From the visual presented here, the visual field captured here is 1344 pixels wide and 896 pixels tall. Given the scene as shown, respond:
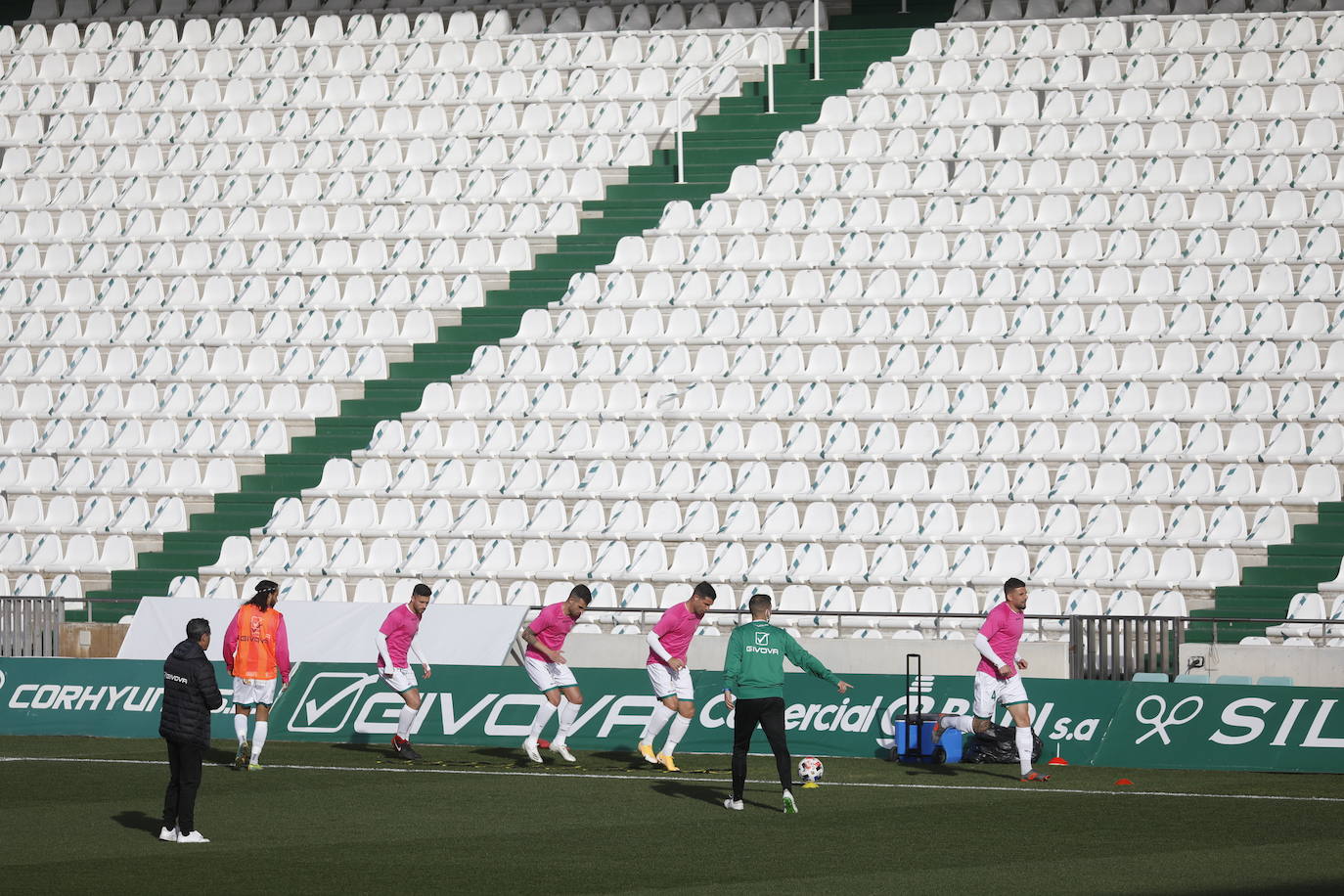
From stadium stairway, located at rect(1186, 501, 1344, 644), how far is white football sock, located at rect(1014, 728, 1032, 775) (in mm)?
4452

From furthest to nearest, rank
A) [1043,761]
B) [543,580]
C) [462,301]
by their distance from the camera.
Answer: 1. [462,301]
2. [543,580]
3. [1043,761]

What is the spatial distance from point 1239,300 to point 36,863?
16502mm

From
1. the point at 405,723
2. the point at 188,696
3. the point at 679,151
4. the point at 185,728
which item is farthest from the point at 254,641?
the point at 679,151

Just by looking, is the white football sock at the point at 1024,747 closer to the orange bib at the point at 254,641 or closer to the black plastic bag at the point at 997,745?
the black plastic bag at the point at 997,745

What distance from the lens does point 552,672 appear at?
17.9 meters

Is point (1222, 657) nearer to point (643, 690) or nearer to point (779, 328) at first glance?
point (643, 690)

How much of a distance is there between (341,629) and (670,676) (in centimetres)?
574

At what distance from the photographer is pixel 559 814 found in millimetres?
14164

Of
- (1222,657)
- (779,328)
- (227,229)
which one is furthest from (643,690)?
(227,229)

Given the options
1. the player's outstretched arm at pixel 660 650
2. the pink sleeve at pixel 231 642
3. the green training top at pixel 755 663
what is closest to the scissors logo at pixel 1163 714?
the player's outstretched arm at pixel 660 650

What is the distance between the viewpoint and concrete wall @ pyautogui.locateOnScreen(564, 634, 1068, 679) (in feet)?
63.6

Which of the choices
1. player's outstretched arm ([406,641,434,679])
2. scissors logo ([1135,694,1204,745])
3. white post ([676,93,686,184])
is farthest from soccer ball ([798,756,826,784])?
white post ([676,93,686,184])

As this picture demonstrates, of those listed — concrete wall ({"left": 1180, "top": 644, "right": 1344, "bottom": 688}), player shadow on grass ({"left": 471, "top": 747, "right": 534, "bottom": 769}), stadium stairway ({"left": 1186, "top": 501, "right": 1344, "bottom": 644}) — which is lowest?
player shadow on grass ({"left": 471, "top": 747, "right": 534, "bottom": 769})

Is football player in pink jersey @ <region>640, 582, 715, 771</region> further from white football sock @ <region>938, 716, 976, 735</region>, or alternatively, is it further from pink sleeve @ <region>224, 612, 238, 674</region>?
pink sleeve @ <region>224, 612, 238, 674</region>
